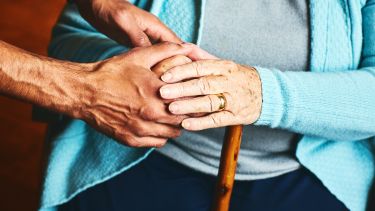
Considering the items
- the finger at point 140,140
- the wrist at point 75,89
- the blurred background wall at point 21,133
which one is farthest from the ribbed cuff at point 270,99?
the blurred background wall at point 21,133

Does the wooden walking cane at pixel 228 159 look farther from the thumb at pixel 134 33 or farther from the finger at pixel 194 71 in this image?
the thumb at pixel 134 33

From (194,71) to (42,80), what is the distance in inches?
11.0

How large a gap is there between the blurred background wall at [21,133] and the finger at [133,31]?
0.58m

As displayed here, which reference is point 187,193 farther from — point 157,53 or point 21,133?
point 21,133

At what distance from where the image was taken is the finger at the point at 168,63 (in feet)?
2.66

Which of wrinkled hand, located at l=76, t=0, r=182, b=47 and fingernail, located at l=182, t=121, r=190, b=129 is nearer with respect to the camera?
fingernail, located at l=182, t=121, r=190, b=129

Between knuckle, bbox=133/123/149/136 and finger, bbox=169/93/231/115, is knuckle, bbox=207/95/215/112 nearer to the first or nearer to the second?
finger, bbox=169/93/231/115

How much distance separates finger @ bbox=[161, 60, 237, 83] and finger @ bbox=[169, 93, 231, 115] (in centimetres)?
5

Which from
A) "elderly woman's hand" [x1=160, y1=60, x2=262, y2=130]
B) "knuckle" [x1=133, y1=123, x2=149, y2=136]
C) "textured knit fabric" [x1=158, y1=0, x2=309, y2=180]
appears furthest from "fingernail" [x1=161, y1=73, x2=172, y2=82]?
"textured knit fabric" [x1=158, y1=0, x2=309, y2=180]

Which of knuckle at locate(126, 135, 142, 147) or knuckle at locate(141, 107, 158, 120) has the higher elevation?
knuckle at locate(141, 107, 158, 120)

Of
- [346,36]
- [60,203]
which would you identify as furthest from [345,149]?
[60,203]

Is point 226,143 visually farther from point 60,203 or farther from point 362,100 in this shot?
point 60,203

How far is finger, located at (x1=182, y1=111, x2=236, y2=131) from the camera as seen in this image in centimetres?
75

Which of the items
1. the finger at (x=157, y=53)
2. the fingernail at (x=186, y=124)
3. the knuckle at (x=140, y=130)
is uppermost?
the finger at (x=157, y=53)
